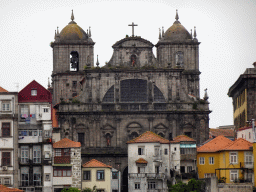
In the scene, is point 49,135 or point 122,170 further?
point 122,170

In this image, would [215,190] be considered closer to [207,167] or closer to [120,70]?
[207,167]

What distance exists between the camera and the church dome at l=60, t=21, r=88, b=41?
144625 mm

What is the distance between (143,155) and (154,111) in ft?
34.7

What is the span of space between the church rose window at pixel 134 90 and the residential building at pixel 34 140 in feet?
55.5

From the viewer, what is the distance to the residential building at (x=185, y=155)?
126 meters

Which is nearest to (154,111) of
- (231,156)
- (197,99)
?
(197,99)

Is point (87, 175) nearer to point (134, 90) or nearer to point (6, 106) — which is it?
point (6, 106)

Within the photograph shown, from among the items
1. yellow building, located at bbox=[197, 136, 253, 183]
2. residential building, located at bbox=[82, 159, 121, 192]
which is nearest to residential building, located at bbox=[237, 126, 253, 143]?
yellow building, located at bbox=[197, 136, 253, 183]

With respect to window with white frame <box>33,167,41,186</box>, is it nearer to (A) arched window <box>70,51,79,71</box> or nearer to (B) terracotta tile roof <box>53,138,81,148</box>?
(B) terracotta tile roof <box>53,138,81,148</box>

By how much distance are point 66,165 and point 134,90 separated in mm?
19722

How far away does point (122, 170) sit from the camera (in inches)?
5162

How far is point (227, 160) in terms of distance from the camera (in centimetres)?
12112

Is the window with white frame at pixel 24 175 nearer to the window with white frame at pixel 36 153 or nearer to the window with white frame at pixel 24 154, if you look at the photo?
the window with white frame at pixel 24 154

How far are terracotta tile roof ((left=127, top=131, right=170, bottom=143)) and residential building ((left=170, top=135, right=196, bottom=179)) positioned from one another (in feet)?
5.01
